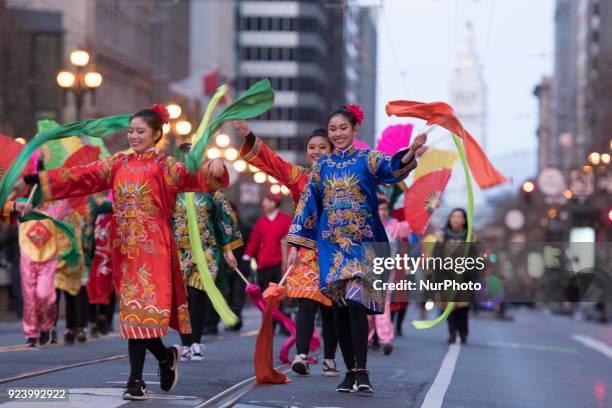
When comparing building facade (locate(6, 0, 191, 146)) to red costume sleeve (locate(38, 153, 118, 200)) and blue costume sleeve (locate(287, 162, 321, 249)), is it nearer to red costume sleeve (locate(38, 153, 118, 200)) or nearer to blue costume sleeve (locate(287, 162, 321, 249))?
blue costume sleeve (locate(287, 162, 321, 249))

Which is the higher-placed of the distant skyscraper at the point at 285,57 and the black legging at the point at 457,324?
the distant skyscraper at the point at 285,57

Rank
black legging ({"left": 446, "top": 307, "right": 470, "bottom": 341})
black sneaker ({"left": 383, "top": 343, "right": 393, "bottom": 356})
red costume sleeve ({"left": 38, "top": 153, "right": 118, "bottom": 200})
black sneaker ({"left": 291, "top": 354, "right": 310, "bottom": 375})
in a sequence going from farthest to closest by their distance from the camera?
black legging ({"left": 446, "top": 307, "right": 470, "bottom": 341}) < black sneaker ({"left": 383, "top": 343, "right": 393, "bottom": 356}) < black sneaker ({"left": 291, "top": 354, "right": 310, "bottom": 375}) < red costume sleeve ({"left": 38, "top": 153, "right": 118, "bottom": 200})

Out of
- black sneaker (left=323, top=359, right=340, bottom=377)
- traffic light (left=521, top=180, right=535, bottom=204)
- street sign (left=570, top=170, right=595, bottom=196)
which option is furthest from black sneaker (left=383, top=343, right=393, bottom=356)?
street sign (left=570, top=170, right=595, bottom=196)

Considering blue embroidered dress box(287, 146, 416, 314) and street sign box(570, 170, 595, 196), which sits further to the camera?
street sign box(570, 170, 595, 196)

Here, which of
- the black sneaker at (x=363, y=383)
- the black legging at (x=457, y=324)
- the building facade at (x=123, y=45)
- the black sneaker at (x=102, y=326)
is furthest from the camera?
the building facade at (x=123, y=45)

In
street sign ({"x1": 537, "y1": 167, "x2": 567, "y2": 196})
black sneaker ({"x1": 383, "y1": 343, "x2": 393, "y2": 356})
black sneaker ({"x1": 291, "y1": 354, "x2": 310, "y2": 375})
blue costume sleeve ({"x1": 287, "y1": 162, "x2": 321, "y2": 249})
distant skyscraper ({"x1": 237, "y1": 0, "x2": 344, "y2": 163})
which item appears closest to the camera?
blue costume sleeve ({"x1": 287, "y1": 162, "x2": 321, "y2": 249})

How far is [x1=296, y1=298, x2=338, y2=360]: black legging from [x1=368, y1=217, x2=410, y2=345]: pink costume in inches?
105

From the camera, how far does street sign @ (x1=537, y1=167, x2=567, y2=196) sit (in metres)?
52.8

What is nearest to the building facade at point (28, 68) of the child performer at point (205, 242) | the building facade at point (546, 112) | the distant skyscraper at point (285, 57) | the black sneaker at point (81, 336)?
the black sneaker at point (81, 336)

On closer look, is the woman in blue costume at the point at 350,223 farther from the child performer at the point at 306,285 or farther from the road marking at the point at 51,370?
the road marking at the point at 51,370

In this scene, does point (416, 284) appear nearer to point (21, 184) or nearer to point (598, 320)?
point (21, 184)

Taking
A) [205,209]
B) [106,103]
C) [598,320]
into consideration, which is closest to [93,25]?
[106,103]

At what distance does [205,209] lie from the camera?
14391 millimetres

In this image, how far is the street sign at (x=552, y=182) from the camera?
5284 cm
